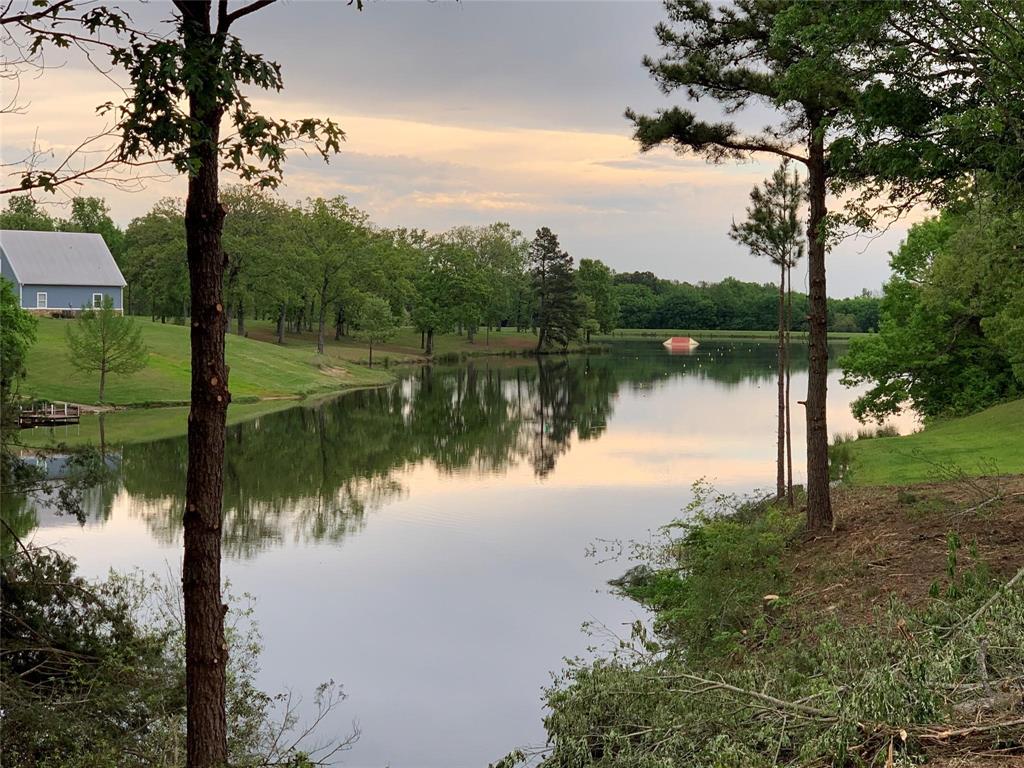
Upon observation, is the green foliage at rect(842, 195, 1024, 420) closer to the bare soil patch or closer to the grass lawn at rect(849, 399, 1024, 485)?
the grass lawn at rect(849, 399, 1024, 485)

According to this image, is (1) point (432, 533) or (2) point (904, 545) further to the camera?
(1) point (432, 533)

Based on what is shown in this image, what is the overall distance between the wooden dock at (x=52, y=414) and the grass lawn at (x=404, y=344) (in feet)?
104

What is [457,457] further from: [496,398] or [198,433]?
[198,433]

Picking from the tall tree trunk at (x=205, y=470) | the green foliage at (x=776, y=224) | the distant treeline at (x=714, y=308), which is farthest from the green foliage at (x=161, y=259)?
the distant treeline at (x=714, y=308)

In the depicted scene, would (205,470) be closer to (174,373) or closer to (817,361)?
(817,361)

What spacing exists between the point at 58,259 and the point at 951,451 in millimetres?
62876

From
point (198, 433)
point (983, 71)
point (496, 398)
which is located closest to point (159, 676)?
point (198, 433)

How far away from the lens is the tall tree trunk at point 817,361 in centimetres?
1577

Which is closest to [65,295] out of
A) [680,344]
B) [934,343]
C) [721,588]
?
[934,343]

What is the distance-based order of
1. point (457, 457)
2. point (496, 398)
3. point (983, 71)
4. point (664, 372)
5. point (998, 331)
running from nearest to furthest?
point (983, 71)
point (998, 331)
point (457, 457)
point (496, 398)
point (664, 372)

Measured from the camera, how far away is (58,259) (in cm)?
7025

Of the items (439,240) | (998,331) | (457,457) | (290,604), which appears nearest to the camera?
(290,604)

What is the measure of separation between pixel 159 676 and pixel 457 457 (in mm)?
26105

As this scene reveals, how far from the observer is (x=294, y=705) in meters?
14.9
